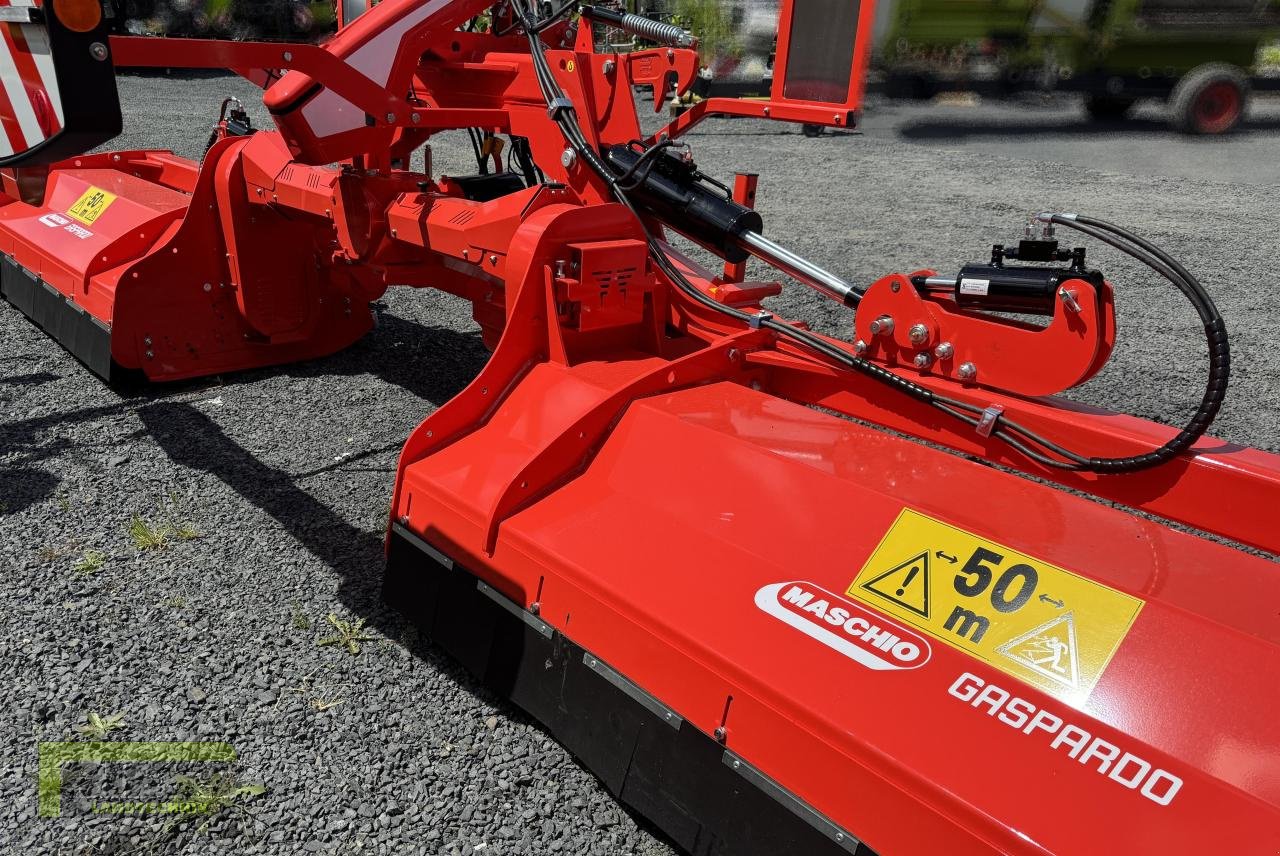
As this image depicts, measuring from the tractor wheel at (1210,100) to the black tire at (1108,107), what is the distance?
2.25 ft

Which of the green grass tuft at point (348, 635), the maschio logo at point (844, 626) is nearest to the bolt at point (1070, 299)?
the maschio logo at point (844, 626)

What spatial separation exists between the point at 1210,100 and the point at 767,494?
16045mm

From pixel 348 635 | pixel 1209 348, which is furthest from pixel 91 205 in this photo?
pixel 1209 348

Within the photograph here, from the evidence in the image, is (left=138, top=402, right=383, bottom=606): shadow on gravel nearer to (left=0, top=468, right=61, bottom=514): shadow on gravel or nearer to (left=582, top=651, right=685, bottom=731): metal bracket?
(left=0, top=468, right=61, bottom=514): shadow on gravel

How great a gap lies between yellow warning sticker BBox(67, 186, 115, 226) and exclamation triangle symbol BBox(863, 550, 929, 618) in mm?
4327

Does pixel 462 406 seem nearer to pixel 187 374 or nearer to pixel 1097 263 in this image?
pixel 187 374

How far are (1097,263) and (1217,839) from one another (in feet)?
22.1

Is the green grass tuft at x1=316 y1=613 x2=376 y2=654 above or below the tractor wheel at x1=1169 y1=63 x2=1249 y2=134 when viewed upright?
below

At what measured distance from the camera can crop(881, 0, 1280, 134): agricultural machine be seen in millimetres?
13828

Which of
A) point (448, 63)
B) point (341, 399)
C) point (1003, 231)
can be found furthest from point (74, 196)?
point (1003, 231)

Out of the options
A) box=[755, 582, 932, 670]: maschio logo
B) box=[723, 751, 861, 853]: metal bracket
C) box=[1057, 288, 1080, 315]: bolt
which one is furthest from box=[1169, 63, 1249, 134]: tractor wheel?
box=[723, 751, 861, 853]: metal bracket

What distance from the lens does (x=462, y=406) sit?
2.58 m

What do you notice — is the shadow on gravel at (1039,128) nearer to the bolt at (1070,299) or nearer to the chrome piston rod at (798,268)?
the chrome piston rod at (798,268)

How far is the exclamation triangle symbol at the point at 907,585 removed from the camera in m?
1.90
